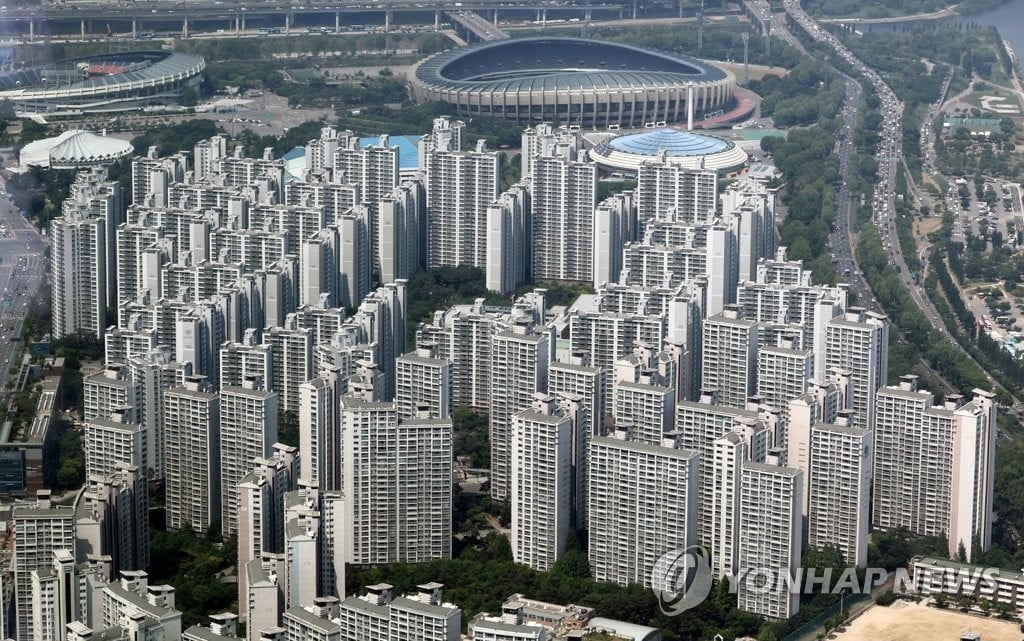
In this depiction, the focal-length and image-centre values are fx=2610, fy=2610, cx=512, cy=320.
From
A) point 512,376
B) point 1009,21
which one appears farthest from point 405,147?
point 1009,21

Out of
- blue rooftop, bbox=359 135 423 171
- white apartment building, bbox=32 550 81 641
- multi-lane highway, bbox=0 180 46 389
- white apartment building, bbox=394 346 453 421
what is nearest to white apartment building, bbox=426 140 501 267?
blue rooftop, bbox=359 135 423 171

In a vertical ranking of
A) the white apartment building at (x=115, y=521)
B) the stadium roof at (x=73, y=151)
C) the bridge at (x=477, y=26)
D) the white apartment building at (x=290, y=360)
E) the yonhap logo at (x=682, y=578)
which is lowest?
the yonhap logo at (x=682, y=578)

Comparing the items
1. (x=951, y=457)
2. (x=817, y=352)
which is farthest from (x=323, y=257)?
(x=951, y=457)

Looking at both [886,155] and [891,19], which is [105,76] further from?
[891,19]

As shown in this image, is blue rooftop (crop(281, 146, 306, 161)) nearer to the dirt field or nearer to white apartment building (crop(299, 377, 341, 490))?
white apartment building (crop(299, 377, 341, 490))

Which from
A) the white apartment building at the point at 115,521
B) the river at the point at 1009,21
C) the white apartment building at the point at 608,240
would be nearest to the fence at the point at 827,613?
the white apartment building at the point at 115,521

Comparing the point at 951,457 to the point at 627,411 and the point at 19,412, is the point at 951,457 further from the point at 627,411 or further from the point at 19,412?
the point at 19,412

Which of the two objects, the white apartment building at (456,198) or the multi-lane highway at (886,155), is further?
the white apartment building at (456,198)

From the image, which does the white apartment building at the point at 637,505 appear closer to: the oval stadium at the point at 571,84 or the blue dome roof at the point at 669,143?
the blue dome roof at the point at 669,143

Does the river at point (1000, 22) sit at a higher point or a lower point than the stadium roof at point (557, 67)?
lower
